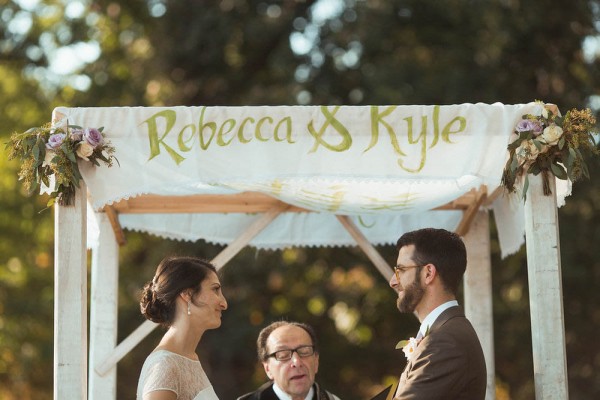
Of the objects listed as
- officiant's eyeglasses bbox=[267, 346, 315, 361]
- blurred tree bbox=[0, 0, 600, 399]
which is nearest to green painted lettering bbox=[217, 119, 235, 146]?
officiant's eyeglasses bbox=[267, 346, 315, 361]

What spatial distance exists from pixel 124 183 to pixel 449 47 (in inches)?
414

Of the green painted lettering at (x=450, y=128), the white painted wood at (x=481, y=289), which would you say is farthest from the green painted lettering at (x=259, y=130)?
the white painted wood at (x=481, y=289)

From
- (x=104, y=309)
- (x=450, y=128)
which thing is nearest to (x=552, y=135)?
(x=450, y=128)

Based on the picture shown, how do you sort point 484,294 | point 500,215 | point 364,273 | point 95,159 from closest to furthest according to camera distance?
point 95,159
point 500,215
point 484,294
point 364,273

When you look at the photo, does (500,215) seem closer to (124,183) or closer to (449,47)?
(124,183)

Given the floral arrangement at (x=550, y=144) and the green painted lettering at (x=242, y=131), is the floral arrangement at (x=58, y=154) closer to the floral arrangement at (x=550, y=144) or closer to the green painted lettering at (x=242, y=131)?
the green painted lettering at (x=242, y=131)

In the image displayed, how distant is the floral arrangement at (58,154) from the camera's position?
5.66m

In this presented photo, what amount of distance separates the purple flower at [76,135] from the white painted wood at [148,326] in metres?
1.39

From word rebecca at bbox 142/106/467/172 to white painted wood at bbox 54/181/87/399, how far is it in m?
0.55

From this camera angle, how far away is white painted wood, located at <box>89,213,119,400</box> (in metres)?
7.63

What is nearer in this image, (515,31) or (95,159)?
(95,159)

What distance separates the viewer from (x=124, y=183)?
5.91 meters

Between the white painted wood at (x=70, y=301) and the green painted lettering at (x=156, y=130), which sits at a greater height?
the green painted lettering at (x=156, y=130)

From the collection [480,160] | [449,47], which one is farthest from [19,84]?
[480,160]
